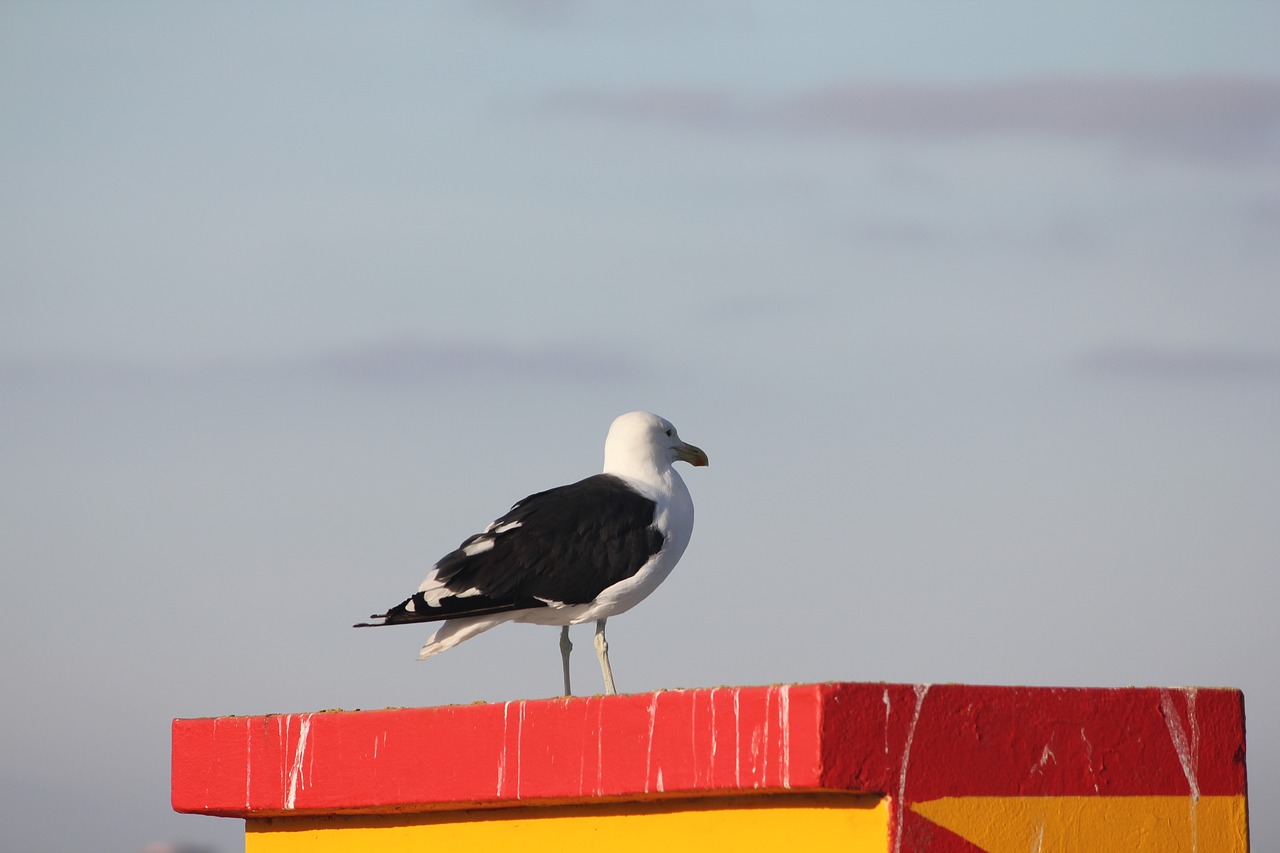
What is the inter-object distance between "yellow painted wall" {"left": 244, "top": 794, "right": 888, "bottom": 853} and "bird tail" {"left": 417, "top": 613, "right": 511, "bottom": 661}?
1.74 meters

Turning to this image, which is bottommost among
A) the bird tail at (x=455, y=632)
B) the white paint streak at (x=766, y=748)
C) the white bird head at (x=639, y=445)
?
the white paint streak at (x=766, y=748)

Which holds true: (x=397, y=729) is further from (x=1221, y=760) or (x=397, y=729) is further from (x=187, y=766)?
(x=1221, y=760)

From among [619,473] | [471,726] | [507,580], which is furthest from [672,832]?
[619,473]

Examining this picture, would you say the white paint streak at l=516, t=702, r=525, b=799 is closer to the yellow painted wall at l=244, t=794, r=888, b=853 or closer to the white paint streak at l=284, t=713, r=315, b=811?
the yellow painted wall at l=244, t=794, r=888, b=853

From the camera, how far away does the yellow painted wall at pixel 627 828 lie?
18.6ft

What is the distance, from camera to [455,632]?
A: 924 cm

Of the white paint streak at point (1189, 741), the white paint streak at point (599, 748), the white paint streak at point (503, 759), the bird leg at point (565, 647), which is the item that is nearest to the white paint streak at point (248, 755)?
the white paint streak at point (503, 759)

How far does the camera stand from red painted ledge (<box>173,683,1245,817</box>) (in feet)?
18.3

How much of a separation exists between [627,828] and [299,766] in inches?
63.3

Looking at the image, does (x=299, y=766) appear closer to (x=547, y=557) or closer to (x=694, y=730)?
(x=694, y=730)

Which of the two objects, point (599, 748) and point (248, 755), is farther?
point (248, 755)

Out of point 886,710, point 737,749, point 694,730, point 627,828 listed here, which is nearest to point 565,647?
point 627,828

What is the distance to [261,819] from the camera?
7695 millimetres

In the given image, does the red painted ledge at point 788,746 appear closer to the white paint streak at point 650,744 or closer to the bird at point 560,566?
the white paint streak at point 650,744
